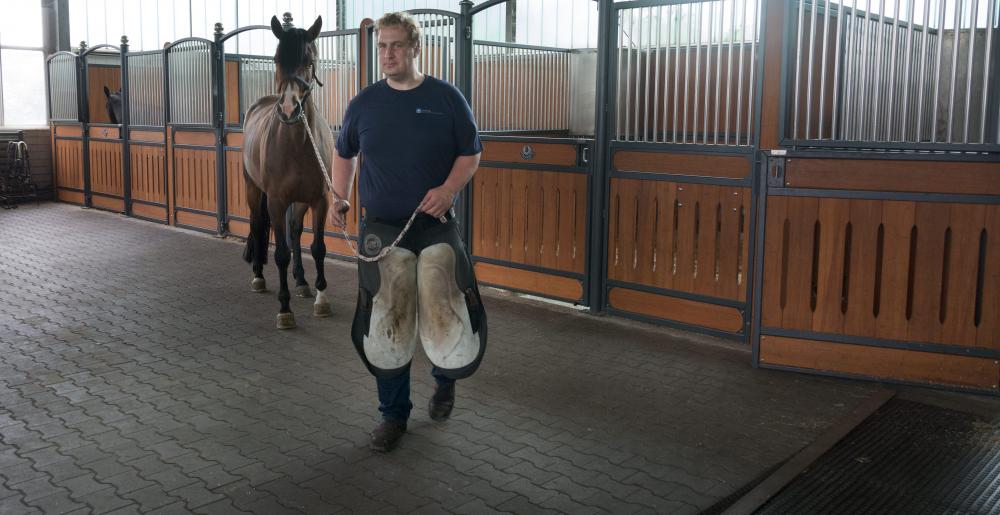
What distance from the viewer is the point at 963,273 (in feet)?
12.4

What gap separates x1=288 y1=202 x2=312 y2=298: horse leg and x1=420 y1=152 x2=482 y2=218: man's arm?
2.70 m

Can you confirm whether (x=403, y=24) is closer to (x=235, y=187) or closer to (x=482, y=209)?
(x=482, y=209)

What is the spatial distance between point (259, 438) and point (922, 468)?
2.32m

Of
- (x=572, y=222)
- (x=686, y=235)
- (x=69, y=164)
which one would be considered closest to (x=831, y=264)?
(x=686, y=235)

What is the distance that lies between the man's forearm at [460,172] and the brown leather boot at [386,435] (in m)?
0.86

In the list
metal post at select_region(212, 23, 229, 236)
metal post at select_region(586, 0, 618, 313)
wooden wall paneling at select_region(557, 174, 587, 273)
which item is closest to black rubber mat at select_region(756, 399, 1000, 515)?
metal post at select_region(586, 0, 618, 313)

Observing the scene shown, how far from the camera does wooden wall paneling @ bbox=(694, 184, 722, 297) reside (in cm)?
470

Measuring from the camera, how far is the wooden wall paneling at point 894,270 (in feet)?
12.7

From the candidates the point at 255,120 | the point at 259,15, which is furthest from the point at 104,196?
the point at 255,120

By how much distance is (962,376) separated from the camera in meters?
3.82

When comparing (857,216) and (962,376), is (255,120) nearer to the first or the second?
(857,216)

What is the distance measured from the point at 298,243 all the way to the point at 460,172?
286cm

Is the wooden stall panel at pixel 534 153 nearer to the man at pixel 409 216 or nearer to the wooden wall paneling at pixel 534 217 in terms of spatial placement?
the wooden wall paneling at pixel 534 217

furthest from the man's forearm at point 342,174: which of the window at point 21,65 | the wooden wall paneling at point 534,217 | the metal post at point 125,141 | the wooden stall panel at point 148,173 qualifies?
the window at point 21,65
